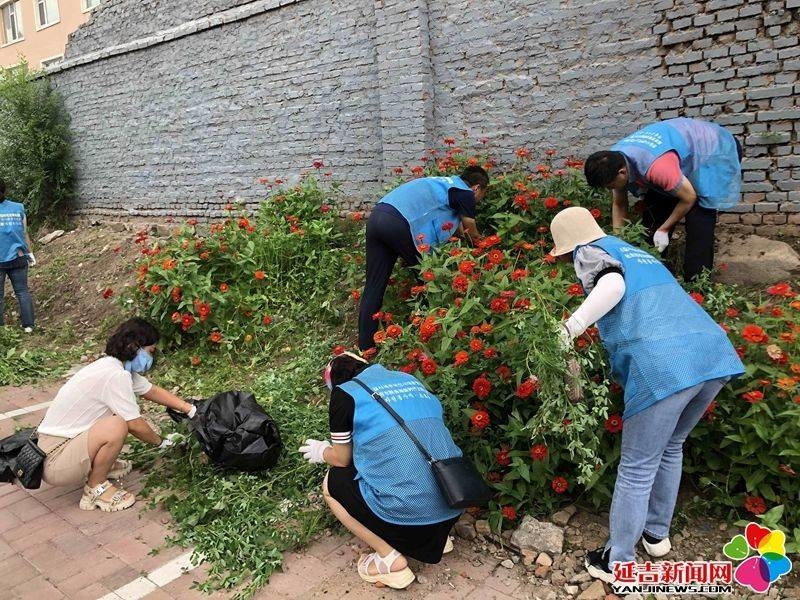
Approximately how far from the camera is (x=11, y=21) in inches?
923

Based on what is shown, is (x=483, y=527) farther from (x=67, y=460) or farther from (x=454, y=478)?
(x=67, y=460)

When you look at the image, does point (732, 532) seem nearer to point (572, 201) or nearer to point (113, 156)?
point (572, 201)

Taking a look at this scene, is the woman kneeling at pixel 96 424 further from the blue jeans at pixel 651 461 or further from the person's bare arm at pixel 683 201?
the person's bare arm at pixel 683 201

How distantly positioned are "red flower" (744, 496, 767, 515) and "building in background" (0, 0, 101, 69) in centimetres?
2340

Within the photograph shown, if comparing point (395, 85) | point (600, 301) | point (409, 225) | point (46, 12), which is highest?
point (46, 12)

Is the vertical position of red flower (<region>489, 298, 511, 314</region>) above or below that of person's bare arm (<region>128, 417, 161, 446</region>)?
above

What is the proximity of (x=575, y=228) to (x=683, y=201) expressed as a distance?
5.62 ft

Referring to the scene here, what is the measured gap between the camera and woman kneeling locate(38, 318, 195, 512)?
10.8 ft

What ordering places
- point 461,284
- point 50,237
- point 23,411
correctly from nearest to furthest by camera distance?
point 461,284 → point 23,411 → point 50,237

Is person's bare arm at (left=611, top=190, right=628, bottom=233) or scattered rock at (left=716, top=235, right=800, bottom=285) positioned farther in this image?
scattered rock at (left=716, top=235, right=800, bottom=285)

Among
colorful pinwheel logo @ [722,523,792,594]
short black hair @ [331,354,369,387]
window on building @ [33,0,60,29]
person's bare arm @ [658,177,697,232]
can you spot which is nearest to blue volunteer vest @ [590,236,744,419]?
colorful pinwheel logo @ [722,523,792,594]

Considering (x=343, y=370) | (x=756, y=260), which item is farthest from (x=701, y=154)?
(x=343, y=370)

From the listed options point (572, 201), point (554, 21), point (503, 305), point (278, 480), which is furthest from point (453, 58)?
point (278, 480)

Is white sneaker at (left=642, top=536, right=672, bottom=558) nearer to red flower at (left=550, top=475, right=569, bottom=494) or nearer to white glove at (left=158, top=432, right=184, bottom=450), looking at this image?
red flower at (left=550, top=475, right=569, bottom=494)
